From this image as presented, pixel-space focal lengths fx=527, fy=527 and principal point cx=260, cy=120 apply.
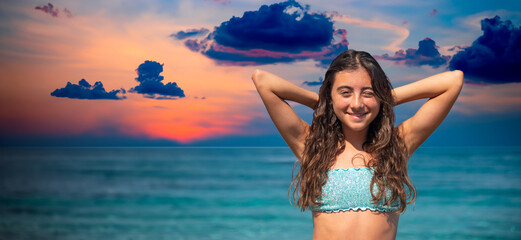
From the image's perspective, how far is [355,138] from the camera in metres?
2.75

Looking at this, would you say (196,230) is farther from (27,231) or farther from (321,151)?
(321,151)

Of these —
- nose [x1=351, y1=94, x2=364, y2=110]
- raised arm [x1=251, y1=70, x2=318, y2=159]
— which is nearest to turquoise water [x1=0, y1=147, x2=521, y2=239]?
raised arm [x1=251, y1=70, x2=318, y2=159]

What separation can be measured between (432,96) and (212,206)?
1296 cm

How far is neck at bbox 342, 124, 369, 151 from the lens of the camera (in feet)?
9.02

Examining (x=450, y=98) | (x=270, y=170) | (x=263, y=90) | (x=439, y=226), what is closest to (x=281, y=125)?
(x=263, y=90)

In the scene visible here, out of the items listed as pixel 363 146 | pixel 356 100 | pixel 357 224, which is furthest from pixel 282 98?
pixel 357 224

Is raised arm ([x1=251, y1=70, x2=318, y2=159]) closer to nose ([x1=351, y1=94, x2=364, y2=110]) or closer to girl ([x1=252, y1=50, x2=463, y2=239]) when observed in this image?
girl ([x1=252, y1=50, x2=463, y2=239])

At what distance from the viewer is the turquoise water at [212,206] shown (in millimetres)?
11641

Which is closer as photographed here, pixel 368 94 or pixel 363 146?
pixel 368 94

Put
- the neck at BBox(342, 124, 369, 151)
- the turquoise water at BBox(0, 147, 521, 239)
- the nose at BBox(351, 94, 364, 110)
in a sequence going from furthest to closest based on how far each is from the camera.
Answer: the turquoise water at BBox(0, 147, 521, 239), the neck at BBox(342, 124, 369, 151), the nose at BBox(351, 94, 364, 110)

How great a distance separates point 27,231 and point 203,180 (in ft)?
33.2

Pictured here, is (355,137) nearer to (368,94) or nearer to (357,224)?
(368,94)

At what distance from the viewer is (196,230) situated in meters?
11.7

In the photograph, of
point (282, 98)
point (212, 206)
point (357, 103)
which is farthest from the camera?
point (212, 206)
